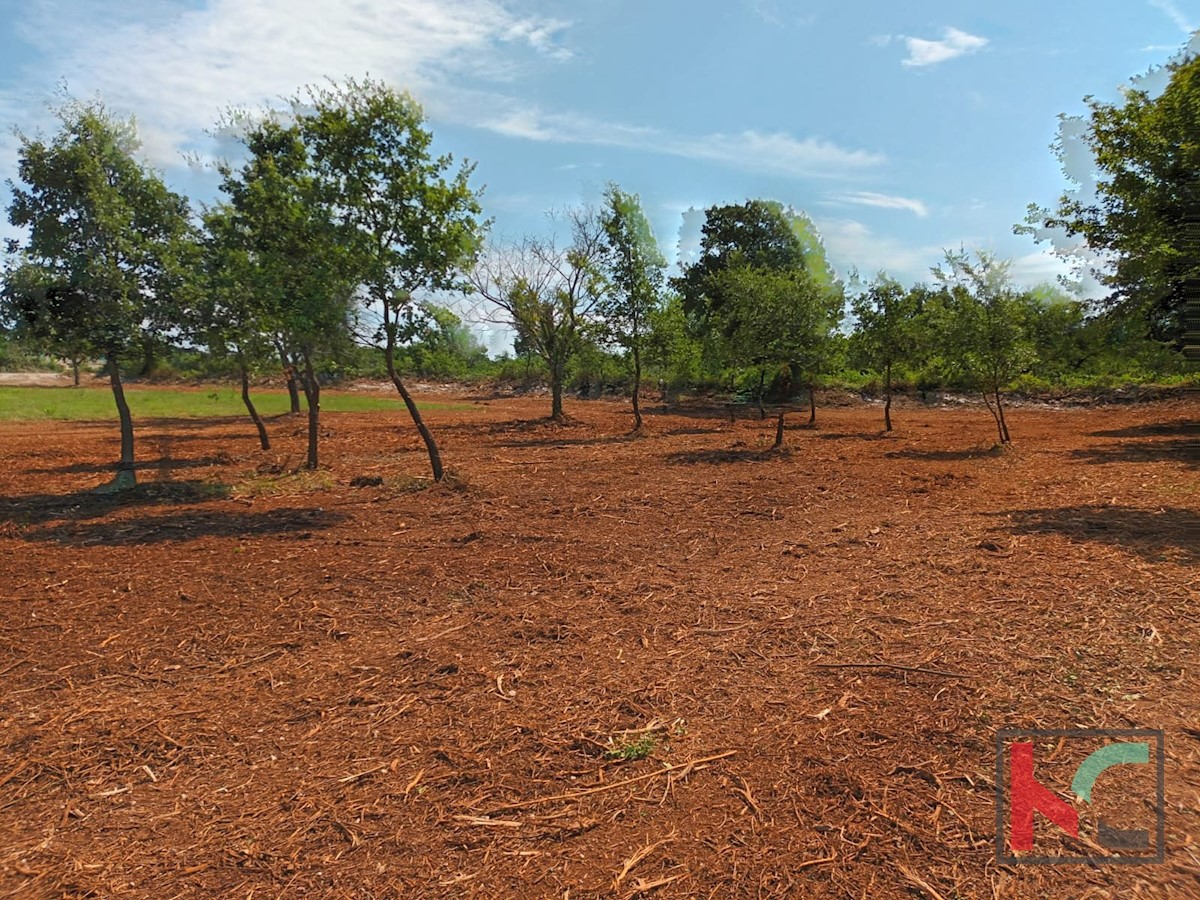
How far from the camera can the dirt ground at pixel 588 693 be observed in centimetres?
309

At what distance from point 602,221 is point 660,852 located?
2591 centimetres

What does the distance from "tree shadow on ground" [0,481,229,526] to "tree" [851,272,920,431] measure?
20.9 meters

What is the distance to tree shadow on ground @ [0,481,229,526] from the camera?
11312mm

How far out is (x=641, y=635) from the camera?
18.7 feet

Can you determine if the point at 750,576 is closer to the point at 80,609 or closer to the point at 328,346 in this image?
the point at 80,609

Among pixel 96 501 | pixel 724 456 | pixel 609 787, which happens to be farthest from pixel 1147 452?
pixel 96 501

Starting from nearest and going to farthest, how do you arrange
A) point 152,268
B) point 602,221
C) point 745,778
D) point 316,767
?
point 745,778, point 316,767, point 152,268, point 602,221

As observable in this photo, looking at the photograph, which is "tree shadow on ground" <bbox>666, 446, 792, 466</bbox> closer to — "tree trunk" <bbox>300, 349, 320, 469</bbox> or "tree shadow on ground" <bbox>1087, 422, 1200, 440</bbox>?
"tree trunk" <bbox>300, 349, 320, 469</bbox>

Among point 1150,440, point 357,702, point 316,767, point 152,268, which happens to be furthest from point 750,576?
point 1150,440

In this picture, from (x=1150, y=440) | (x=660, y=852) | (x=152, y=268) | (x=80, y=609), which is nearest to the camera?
(x=660, y=852)

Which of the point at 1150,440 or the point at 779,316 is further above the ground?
the point at 779,316

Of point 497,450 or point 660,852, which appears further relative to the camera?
point 497,450

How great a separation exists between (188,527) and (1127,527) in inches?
543

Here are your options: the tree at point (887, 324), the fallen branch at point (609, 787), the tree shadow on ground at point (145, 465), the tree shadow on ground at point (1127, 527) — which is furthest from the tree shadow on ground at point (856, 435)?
the fallen branch at point (609, 787)
